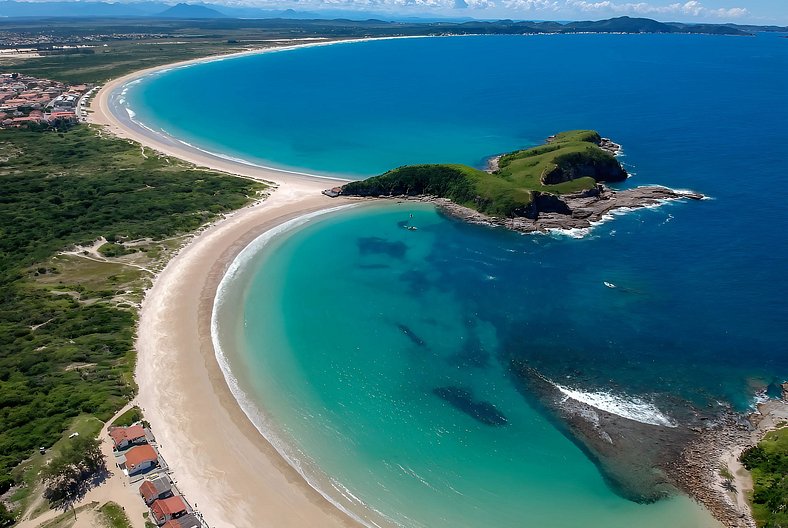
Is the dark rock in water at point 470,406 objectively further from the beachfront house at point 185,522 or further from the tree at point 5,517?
the tree at point 5,517

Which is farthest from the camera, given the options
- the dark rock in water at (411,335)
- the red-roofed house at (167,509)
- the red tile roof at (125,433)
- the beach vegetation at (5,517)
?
the dark rock in water at (411,335)

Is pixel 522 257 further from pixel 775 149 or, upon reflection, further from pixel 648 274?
pixel 775 149

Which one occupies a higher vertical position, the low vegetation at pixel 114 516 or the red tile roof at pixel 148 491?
the red tile roof at pixel 148 491

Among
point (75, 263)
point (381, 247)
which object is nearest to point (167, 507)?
point (75, 263)

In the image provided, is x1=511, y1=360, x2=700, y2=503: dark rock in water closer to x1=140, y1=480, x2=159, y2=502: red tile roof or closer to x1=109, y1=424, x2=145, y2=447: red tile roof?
x1=140, y1=480, x2=159, y2=502: red tile roof

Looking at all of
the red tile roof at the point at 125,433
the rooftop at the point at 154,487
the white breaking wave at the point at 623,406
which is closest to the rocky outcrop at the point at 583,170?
the white breaking wave at the point at 623,406

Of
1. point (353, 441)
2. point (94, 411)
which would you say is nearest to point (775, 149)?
point (353, 441)
